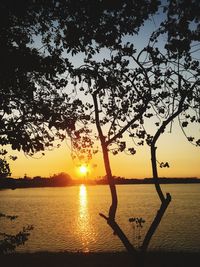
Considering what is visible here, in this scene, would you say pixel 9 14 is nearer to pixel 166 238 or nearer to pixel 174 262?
pixel 174 262

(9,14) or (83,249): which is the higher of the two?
(9,14)

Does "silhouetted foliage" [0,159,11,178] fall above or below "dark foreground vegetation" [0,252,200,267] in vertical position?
above

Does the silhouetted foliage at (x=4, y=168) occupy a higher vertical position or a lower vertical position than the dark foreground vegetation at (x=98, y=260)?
higher

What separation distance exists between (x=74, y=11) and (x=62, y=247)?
1384 inches

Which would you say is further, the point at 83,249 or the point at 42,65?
the point at 83,249

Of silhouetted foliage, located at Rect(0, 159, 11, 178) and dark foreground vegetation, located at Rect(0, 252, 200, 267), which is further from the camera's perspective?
dark foreground vegetation, located at Rect(0, 252, 200, 267)

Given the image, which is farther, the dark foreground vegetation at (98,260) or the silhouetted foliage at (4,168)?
the dark foreground vegetation at (98,260)

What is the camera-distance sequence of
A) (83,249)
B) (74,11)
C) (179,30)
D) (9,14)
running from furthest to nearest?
(83,249) < (179,30) < (74,11) < (9,14)

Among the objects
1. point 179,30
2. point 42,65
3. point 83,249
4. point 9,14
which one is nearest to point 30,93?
point 42,65

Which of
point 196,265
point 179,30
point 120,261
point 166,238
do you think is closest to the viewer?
point 179,30

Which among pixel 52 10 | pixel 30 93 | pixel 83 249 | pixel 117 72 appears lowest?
pixel 83 249

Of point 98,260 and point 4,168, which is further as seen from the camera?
point 98,260

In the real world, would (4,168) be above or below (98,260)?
above

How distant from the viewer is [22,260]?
1122 inches
